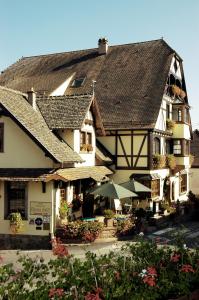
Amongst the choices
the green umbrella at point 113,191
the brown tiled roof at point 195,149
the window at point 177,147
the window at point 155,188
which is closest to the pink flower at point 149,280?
the green umbrella at point 113,191

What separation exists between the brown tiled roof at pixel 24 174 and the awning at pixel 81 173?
453 mm

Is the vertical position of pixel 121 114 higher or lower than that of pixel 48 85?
lower

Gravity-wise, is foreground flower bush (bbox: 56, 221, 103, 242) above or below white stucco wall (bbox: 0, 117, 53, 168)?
below

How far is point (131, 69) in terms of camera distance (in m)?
34.9

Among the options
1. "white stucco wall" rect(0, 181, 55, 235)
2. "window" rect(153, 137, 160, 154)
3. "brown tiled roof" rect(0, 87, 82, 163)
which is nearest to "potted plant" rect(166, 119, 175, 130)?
"window" rect(153, 137, 160, 154)

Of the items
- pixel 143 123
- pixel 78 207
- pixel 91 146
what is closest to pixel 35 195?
pixel 78 207

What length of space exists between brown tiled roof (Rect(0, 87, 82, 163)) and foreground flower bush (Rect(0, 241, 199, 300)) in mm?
11129

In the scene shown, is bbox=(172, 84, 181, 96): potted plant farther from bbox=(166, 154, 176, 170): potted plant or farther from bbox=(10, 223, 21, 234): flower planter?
bbox=(10, 223, 21, 234): flower planter

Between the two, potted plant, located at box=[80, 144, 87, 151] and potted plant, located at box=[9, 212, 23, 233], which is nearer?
potted plant, located at box=[9, 212, 23, 233]

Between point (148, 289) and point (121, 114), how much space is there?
22.3 meters

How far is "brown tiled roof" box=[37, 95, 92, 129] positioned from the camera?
24.3 meters

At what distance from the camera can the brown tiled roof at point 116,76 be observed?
31.0m

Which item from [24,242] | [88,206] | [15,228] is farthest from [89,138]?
[24,242]

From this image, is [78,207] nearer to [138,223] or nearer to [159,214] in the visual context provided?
[138,223]
